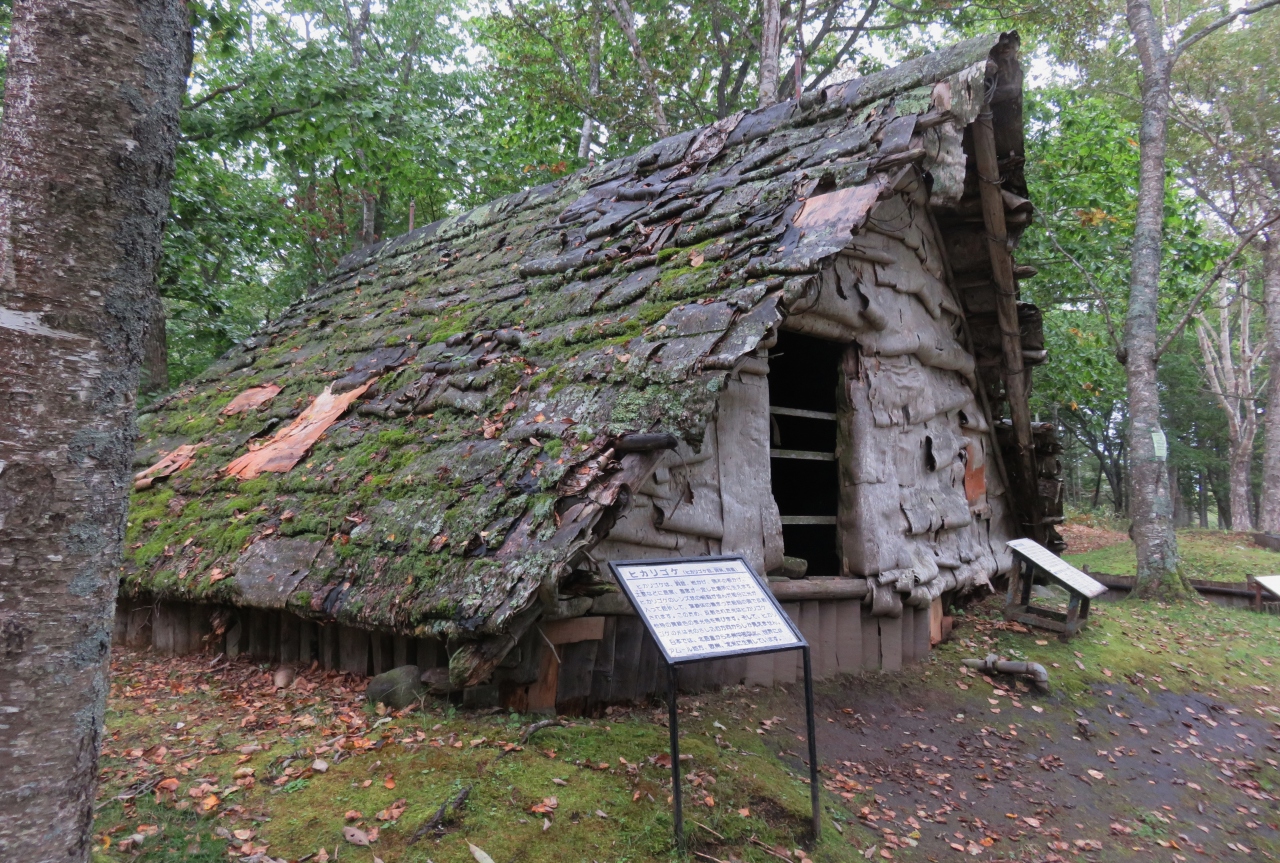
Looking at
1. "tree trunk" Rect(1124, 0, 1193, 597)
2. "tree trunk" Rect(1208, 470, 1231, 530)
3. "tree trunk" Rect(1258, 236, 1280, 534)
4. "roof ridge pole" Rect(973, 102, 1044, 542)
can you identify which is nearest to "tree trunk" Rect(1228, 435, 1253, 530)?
"tree trunk" Rect(1258, 236, 1280, 534)

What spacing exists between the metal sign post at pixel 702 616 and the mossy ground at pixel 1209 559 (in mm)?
10383

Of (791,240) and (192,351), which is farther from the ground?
(192,351)

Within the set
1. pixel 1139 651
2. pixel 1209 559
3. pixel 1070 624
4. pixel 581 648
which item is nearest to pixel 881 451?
pixel 1070 624

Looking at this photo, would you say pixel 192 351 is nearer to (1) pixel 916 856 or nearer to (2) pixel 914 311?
(2) pixel 914 311

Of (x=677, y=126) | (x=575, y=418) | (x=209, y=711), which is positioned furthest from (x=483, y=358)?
(x=677, y=126)

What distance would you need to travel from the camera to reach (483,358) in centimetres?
523

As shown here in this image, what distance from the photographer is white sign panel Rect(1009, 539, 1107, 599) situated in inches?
262

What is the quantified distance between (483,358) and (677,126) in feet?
45.1

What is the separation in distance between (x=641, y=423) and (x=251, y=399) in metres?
4.85

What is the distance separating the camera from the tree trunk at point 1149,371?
31.9ft

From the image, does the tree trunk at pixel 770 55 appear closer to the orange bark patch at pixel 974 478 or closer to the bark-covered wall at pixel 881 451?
the bark-covered wall at pixel 881 451

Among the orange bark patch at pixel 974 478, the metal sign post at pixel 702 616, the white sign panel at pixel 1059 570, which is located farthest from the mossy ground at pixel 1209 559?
the metal sign post at pixel 702 616

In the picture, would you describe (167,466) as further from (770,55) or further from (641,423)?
(770,55)

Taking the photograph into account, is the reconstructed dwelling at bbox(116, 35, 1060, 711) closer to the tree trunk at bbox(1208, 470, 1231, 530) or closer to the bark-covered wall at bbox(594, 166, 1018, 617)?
the bark-covered wall at bbox(594, 166, 1018, 617)
